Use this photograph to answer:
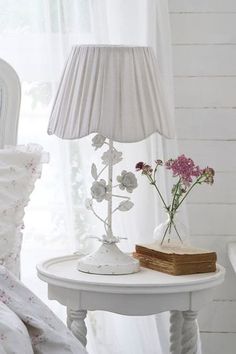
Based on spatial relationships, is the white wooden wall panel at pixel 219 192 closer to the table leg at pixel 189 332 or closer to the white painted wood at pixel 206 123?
the white painted wood at pixel 206 123

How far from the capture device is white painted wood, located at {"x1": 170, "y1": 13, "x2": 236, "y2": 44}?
10.3ft

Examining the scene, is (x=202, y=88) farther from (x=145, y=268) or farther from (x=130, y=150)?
(x=145, y=268)

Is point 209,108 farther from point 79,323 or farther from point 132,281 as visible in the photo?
point 79,323

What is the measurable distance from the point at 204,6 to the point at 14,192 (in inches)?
44.7

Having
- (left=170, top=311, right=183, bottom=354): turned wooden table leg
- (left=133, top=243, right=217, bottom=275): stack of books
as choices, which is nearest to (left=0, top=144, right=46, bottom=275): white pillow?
(left=133, top=243, right=217, bottom=275): stack of books

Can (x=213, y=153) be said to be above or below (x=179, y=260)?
above

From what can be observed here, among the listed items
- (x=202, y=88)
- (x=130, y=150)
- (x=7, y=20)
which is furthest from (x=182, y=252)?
(x=7, y=20)

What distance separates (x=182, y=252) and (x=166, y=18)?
1000 millimetres

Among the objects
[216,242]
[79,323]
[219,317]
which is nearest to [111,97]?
[79,323]

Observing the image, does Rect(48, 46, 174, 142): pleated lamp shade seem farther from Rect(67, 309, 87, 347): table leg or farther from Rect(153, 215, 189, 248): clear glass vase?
Rect(67, 309, 87, 347): table leg

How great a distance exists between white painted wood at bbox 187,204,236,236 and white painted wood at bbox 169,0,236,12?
746mm

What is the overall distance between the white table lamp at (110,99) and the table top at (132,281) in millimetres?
62

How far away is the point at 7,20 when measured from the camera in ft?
10.2

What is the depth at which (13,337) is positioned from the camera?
71.9 inches
